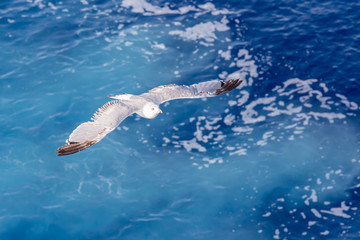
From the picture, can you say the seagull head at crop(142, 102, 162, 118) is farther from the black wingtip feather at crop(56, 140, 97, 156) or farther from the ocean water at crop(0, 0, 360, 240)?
the ocean water at crop(0, 0, 360, 240)

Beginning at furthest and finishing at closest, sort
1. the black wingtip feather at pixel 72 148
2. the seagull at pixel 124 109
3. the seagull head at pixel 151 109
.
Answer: the seagull head at pixel 151 109 → the seagull at pixel 124 109 → the black wingtip feather at pixel 72 148

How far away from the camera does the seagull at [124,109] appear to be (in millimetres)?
11695

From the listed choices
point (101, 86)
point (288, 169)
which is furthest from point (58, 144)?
point (288, 169)

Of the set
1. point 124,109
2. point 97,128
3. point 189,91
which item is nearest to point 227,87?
point 189,91

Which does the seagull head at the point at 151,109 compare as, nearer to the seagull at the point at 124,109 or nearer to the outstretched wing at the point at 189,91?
the seagull at the point at 124,109

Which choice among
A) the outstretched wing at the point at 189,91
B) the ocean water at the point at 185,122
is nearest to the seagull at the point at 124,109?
the outstretched wing at the point at 189,91

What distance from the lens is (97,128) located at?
12258 mm

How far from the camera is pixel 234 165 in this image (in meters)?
15.7

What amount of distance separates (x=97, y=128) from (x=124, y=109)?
1.20 meters

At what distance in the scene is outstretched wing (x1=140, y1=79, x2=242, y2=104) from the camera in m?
13.8

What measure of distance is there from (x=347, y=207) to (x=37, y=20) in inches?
676

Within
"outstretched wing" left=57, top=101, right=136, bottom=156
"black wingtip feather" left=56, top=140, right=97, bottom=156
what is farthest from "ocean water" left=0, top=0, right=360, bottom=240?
"black wingtip feather" left=56, top=140, right=97, bottom=156

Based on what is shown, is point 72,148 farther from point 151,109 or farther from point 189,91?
point 189,91

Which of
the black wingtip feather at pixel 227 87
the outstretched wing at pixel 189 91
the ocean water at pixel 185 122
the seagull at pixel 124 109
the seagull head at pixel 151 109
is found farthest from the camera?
the ocean water at pixel 185 122
